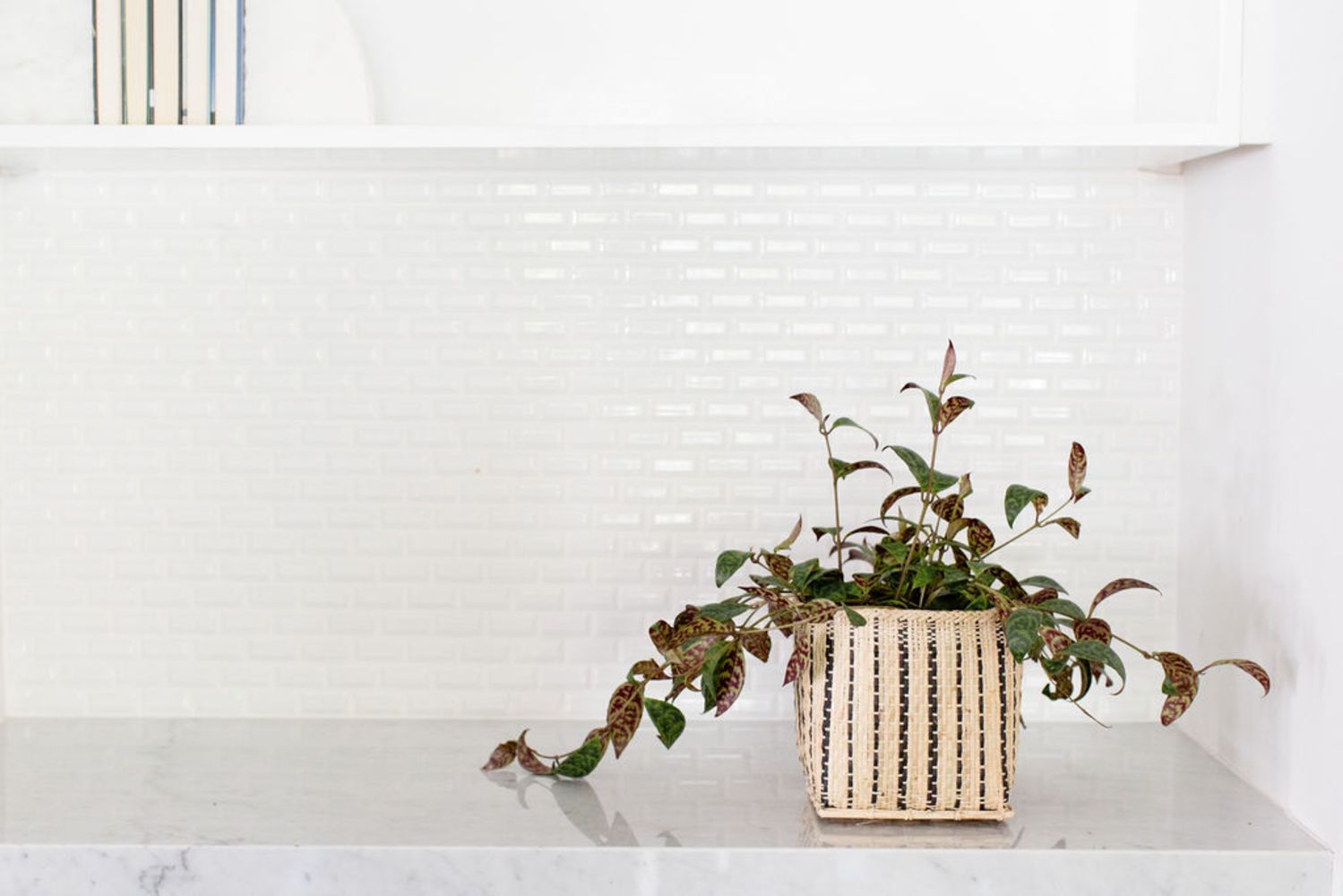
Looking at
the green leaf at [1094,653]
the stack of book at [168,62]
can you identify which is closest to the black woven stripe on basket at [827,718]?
the green leaf at [1094,653]

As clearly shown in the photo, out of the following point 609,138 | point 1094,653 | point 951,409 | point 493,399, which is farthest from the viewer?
point 493,399

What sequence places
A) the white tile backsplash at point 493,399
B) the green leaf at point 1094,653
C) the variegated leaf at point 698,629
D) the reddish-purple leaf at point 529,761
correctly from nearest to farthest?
the green leaf at point 1094,653 < the variegated leaf at point 698,629 < the reddish-purple leaf at point 529,761 < the white tile backsplash at point 493,399

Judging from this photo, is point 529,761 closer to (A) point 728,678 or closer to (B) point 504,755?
(B) point 504,755

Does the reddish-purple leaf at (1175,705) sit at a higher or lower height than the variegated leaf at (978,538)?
lower

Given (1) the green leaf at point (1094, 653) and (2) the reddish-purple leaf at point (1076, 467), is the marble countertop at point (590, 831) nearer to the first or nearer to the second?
(1) the green leaf at point (1094, 653)

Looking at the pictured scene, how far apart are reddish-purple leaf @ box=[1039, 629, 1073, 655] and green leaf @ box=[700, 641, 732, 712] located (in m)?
0.28

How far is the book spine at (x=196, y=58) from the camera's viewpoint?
1.38 m

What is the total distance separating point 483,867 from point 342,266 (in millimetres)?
766

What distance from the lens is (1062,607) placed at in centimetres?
120

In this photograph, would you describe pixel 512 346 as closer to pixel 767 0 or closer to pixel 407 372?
pixel 407 372

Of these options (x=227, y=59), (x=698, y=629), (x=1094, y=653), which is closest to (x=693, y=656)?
(x=698, y=629)

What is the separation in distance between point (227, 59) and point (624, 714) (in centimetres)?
81

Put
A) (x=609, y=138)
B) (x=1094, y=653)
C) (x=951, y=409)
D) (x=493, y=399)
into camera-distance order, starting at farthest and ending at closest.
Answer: (x=493, y=399), (x=609, y=138), (x=951, y=409), (x=1094, y=653)

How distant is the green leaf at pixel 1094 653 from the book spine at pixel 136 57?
1.07 meters
